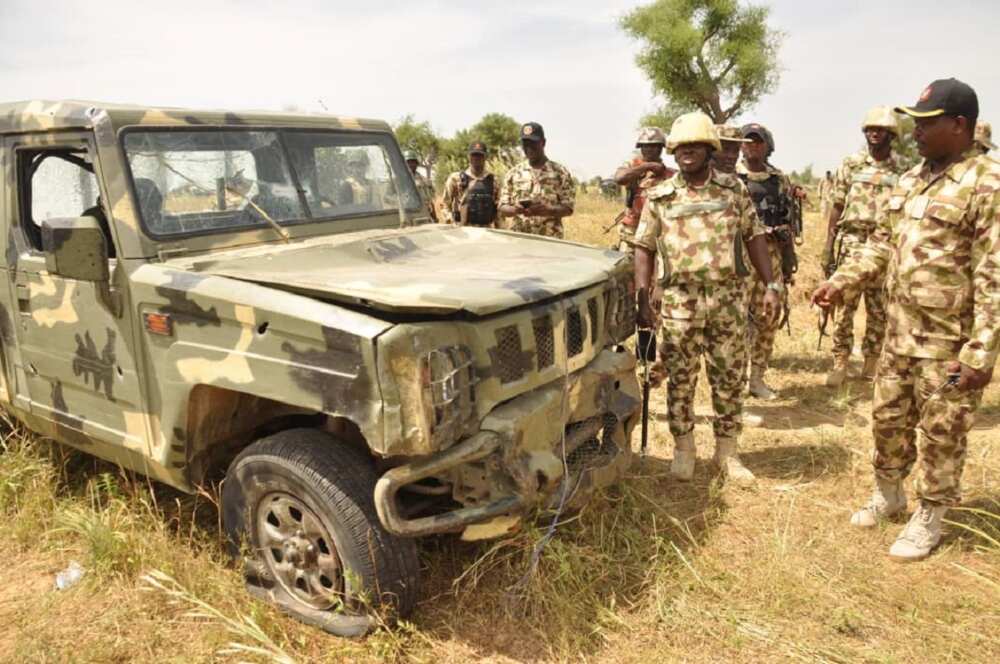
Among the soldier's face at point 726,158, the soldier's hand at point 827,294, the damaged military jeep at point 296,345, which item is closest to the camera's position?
the damaged military jeep at point 296,345

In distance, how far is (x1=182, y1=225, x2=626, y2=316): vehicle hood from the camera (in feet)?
8.21

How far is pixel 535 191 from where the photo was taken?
675 centimetres

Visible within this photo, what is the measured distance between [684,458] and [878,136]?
298 cm

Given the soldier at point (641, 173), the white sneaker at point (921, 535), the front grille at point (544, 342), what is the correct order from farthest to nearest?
the soldier at point (641, 173)
the white sneaker at point (921, 535)
the front grille at point (544, 342)

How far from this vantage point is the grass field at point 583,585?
269cm

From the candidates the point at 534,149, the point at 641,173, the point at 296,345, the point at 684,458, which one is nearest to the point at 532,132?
the point at 534,149

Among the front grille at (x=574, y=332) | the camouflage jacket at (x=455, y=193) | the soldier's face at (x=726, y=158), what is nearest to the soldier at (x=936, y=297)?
the front grille at (x=574, y=332)

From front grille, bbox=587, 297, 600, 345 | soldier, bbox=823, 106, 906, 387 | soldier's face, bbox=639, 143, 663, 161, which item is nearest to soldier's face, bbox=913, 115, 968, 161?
front grille, bbox=587, 297, 600, 345

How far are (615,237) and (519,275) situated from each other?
387 inches

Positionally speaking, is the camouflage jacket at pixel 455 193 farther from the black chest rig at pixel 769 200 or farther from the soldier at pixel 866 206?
the soldier at pixel 866 206

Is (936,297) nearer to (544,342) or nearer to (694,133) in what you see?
(694,133)

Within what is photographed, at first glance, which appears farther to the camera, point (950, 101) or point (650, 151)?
point (650, 151)

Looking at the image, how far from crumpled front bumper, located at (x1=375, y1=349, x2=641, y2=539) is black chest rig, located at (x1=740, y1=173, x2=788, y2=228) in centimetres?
310

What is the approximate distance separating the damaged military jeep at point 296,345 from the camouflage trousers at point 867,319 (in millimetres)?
2889
